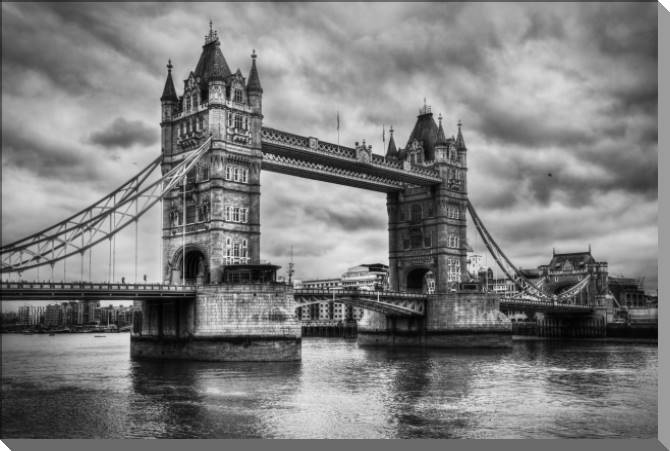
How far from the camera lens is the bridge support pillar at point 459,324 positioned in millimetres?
69188

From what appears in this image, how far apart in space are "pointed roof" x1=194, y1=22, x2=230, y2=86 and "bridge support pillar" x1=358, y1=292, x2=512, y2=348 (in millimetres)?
31049

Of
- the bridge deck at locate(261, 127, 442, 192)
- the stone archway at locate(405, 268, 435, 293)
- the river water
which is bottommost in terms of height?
the river water

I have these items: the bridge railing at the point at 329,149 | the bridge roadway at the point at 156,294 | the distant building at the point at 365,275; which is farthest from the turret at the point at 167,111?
the distant building at the point at 365,275

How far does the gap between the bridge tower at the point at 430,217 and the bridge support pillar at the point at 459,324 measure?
4.51 m

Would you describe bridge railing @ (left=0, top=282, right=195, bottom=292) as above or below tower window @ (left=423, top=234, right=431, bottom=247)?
below

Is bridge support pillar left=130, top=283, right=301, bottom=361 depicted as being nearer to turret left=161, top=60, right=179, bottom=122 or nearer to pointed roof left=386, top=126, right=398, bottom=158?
turret left=161, top=60, right=179, bottom=122

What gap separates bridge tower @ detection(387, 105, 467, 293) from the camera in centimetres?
7638

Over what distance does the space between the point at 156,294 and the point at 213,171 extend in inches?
420

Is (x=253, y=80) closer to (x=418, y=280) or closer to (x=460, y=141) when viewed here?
(x=460, y=141)

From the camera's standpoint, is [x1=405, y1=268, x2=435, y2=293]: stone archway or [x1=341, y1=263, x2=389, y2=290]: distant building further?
[x1=341, y1=263, x2=389, y2=290]: distant building

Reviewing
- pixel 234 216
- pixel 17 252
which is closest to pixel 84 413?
pixel 17 252

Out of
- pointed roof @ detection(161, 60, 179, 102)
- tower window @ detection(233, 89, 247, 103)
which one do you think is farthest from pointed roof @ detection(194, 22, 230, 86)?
pointed roof @ detection(161, 60, 179, 102)

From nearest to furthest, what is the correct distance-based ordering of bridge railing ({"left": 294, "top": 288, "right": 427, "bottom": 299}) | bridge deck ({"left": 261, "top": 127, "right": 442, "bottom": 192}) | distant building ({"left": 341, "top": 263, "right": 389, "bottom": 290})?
bridge railing ({"left": 294, "top": 288, "right": 427, "bottom": 299}) → bridge deck ({"left": 261, "top": 127, "right": 442, "bottom": 192}) → distant building ({"left": 341, "top": 263, "right": 389, "bottom": 290})

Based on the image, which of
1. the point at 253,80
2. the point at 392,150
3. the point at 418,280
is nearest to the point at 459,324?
the point at 418,280
